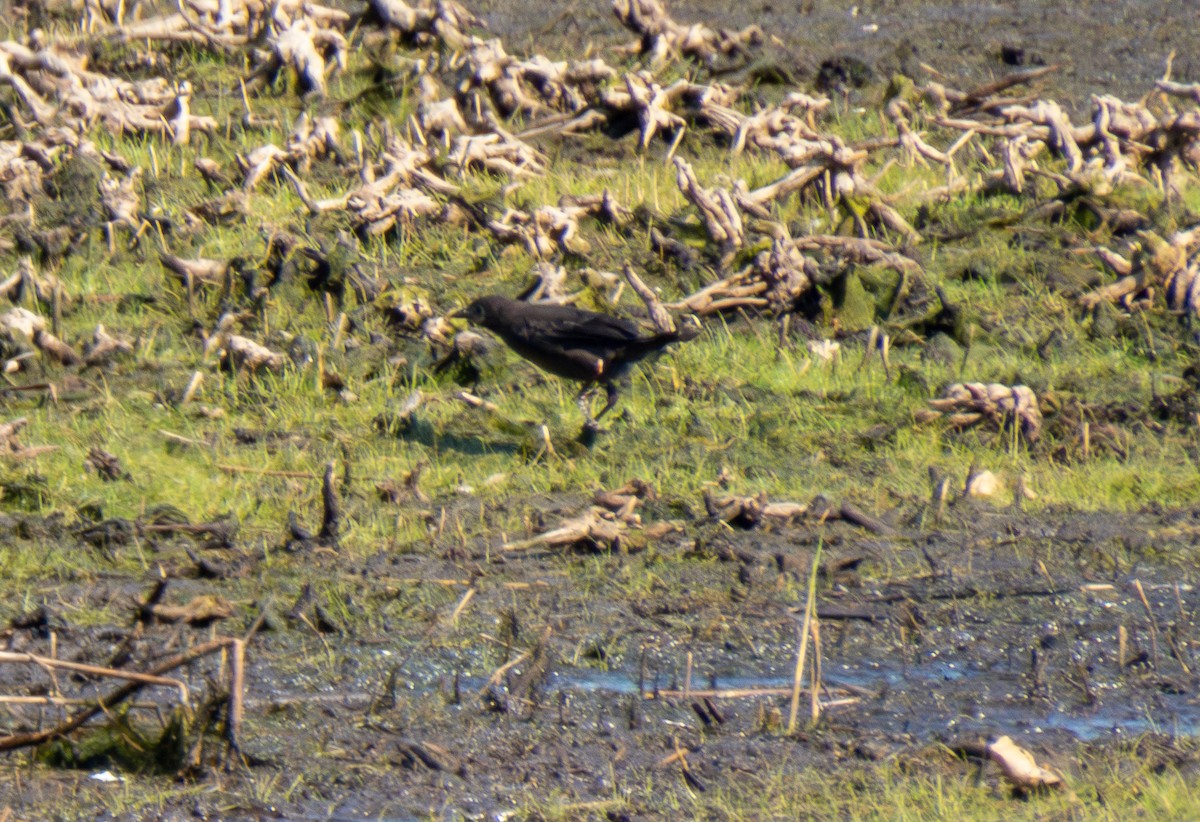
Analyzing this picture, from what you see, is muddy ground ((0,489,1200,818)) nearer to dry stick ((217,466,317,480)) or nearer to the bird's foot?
the bird's foot

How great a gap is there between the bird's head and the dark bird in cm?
4

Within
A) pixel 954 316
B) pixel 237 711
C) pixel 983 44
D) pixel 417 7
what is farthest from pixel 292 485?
pixel 983 44

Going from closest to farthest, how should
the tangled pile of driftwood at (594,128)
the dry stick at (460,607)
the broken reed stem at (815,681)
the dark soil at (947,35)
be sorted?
the broken reed stem at (815,681) < the dry stick at (460,607) < the tangled pile of driftwood at (594,128) < the dark soil at (947,35)

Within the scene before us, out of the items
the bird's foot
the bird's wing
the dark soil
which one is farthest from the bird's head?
the dark soil

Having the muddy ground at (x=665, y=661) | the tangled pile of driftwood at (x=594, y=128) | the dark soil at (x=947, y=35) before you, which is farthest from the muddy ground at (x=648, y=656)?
the dark soil at (x=947, y=35)

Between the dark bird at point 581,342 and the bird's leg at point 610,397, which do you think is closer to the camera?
the dark bird at point 581,342

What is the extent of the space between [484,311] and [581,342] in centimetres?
59

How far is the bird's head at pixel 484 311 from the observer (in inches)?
289

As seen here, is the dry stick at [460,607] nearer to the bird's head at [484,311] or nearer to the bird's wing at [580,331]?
the bird's wing at [580,331]

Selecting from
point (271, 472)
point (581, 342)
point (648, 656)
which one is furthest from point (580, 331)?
point (648, 656)

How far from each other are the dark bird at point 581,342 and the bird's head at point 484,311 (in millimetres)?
38

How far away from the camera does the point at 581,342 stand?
700 cm

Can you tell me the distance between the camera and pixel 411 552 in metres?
5.77

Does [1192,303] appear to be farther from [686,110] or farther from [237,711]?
[237,711]
